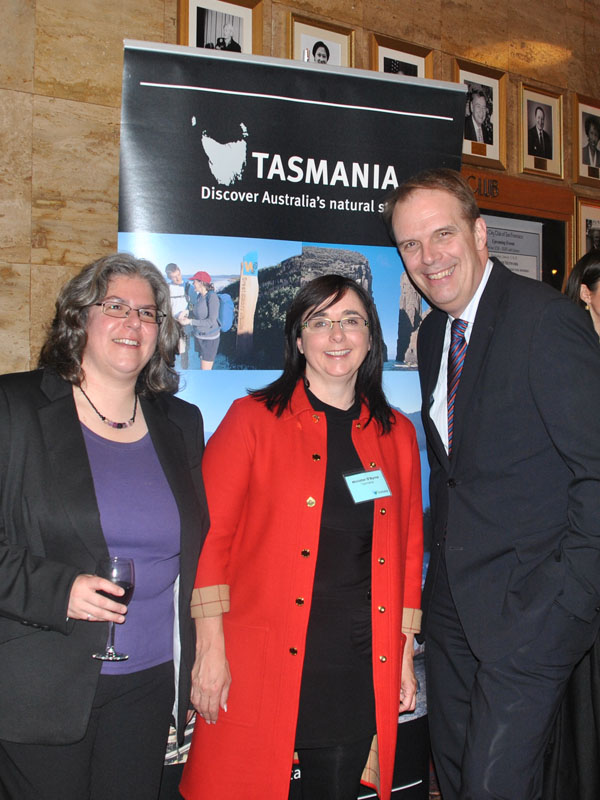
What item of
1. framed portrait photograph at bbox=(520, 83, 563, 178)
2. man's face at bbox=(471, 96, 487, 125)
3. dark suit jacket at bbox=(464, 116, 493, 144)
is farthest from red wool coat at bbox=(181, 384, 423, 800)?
framed portrait photograph at bbox=(520, 83, 563, 178)

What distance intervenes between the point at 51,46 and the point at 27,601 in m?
2.31

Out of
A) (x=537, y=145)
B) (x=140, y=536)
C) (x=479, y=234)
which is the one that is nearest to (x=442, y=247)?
(x=479, y=234)

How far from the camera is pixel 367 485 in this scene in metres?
2.11

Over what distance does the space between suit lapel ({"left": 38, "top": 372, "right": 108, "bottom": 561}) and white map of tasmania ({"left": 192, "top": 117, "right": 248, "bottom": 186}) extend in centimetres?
114

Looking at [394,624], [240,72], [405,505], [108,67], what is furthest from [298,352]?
[108,67]

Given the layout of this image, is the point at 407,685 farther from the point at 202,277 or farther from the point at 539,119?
the point at 539,119

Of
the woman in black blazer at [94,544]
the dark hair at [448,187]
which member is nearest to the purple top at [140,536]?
the woman in black blazer at [94,544]

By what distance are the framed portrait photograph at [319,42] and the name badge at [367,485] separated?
2165 millimetres

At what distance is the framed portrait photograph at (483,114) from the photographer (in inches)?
151

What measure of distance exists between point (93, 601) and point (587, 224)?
13.0ft

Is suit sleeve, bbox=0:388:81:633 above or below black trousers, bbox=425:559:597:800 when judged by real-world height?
above

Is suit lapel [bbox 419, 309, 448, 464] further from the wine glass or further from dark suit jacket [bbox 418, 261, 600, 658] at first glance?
the wine glass

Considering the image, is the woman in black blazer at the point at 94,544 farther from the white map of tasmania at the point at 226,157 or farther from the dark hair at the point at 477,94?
the dark hair at the point at 477,94

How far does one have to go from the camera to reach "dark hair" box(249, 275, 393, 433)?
2225 mm
